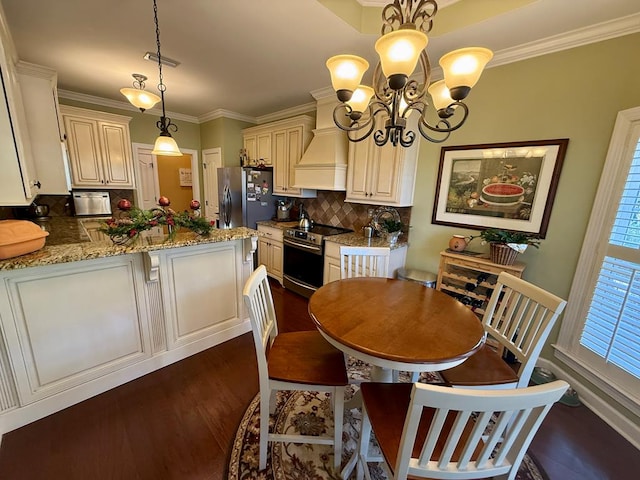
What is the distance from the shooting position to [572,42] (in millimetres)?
1873

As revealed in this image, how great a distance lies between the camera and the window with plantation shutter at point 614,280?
1.66 m

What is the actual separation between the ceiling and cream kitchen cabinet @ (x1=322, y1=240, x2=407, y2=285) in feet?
6.14

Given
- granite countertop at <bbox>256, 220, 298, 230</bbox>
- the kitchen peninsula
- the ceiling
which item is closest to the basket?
the ceiling

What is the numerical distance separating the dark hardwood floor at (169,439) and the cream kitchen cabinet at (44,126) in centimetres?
219

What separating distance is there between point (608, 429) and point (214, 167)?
5.64 meters

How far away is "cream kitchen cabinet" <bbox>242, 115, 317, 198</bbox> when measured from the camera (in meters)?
3.72

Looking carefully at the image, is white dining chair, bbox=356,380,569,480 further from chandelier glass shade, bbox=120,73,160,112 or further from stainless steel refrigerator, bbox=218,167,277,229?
stainless steel refrigerator, bbox=218,167,277,229

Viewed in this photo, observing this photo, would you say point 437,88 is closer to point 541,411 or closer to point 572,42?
point 572,42

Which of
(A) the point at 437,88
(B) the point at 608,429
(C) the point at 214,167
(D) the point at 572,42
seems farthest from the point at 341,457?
(C) the point at 214,167

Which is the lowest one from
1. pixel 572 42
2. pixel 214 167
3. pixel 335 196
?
pixel 335 196

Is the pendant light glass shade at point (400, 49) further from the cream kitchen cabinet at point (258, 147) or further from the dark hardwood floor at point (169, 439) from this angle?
the cream kitchen cabinet at point (258, 147)

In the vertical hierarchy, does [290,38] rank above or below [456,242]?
above

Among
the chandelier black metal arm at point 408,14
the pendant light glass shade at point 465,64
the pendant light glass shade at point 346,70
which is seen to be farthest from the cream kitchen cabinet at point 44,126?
the pendant light glass shade at point 465,64

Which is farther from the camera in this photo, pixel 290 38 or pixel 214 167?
pixel 214 167
